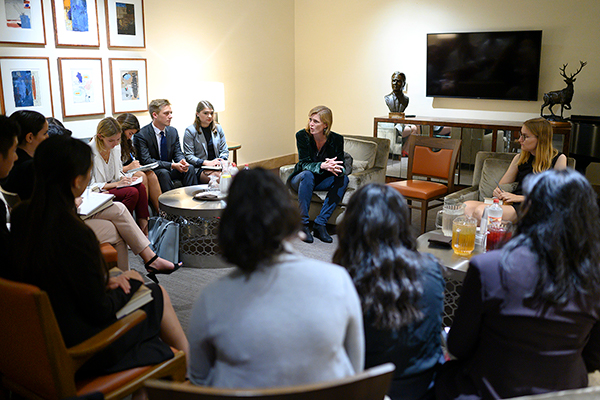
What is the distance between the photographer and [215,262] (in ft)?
13.1

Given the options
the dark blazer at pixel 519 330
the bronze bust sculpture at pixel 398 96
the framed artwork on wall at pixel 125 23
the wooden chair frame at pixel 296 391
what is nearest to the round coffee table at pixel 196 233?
the framed artwork on wall at pixel 125 23

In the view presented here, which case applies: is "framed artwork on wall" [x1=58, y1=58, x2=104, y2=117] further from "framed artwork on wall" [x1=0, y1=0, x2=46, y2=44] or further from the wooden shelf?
the wooden shelf

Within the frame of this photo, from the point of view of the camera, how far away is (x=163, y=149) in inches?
200

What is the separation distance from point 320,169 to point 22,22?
9.60 feet

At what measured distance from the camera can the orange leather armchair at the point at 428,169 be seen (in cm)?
462

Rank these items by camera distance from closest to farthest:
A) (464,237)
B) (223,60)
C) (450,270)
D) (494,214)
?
(450,270)
(464,237)
(494,214)
(223,60)

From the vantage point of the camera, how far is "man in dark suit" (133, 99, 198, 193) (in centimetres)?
491

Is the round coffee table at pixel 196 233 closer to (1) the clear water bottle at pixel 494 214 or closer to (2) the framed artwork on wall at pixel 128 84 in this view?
(1) the clear water bottle at pixel 494 214

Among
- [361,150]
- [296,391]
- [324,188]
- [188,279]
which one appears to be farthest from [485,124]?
[296,391]

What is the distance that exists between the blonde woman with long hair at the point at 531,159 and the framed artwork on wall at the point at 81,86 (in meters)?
3.77

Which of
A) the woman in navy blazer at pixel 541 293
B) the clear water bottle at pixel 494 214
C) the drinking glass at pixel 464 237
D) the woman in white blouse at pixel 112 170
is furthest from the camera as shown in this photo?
the woman in white blouse at pixel 112 170

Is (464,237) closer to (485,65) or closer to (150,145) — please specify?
(150,145)

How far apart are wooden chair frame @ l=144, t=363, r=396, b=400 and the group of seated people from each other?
0.40 feet

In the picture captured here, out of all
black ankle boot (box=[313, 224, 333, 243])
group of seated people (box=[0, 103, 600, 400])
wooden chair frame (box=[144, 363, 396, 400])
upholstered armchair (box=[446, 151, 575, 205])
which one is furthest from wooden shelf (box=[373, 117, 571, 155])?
wooden chair frame (box=[144, 363, 396, 400])
